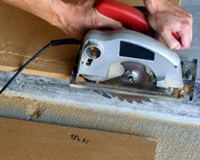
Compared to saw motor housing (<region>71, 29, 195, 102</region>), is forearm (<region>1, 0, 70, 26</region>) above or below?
above

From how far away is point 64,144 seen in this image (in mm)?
1432

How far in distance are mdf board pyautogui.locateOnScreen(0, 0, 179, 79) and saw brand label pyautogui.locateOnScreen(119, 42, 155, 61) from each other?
0.31 meters

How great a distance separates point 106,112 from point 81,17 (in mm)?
550

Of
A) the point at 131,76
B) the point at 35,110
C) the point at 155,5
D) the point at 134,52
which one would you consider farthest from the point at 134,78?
the point at 35,110

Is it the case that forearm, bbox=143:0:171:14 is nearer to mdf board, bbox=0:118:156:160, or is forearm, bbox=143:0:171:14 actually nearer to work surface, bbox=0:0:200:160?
work surface, bbox=0:0:200:160

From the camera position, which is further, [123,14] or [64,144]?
[64,144]

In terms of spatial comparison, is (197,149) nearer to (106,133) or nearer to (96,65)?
(106,133)

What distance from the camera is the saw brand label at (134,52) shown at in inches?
42.5

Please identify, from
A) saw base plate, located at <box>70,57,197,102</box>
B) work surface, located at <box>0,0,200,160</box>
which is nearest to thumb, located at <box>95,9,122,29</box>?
saw base plate, located at <box>70,57,197,102</box>

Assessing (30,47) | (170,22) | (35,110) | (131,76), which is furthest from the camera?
(35,110)

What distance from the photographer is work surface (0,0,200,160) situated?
149cm

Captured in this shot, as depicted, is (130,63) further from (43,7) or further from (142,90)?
(43,7)

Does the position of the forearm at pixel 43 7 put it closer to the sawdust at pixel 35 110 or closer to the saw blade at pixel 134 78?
the saw blade at pixel 134 78

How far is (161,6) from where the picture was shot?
3.72ft
